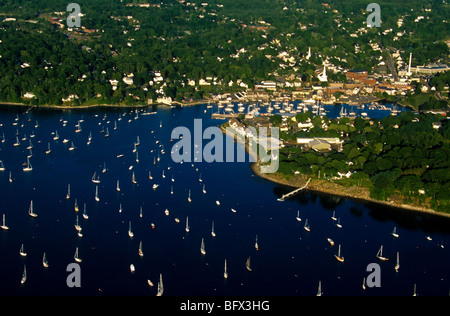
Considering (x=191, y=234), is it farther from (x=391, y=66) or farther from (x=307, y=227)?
(x=391, y=66)

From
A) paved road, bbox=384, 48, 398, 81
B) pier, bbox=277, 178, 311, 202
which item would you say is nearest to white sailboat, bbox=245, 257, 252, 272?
pier, bbox=277, 178, 311, 202

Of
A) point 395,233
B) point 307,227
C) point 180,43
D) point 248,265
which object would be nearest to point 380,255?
point 395,233

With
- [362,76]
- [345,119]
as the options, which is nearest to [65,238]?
[345,119]

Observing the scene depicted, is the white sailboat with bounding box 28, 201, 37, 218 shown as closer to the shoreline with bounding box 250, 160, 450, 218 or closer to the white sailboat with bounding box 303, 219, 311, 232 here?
the shoreline with bounding box 250, 160, 450, 218

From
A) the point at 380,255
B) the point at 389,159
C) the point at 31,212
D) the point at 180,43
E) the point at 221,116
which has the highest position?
the point at 180,43

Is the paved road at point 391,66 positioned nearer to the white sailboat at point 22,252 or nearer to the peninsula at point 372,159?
the peninsula at point 372,159

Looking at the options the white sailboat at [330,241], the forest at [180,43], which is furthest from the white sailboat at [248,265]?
the forest at [180,43]

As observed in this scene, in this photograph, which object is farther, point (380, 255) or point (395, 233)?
point (395, 233)
